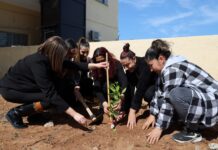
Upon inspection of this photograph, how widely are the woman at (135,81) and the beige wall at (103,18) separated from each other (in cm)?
921

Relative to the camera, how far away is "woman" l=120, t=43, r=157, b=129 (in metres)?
3.83

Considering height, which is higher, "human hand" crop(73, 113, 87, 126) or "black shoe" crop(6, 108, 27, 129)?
"human hand" crop(73, 113, 87, 126)

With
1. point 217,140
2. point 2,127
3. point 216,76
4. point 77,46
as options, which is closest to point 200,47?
point 216,76

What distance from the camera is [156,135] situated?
10.7 feet

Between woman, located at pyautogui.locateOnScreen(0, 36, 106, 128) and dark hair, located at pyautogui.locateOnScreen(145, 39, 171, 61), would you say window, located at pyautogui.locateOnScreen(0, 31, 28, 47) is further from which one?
dark hair, located at pyautogui.locateOnScreen(145, 39, 171, 61)

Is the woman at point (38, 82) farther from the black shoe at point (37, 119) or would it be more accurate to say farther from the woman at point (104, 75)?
the black shoe at point (37, 119)

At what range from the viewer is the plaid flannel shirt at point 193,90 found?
3.11 m

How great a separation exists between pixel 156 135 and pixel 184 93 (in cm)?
51

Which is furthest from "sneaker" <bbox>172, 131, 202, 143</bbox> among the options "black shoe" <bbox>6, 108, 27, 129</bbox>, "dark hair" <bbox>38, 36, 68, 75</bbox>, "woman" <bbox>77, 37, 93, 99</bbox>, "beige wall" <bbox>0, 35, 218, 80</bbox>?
"beige wall" <bbox>0, 35, 218, 80</bbox>

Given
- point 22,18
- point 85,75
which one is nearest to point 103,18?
point 22,18

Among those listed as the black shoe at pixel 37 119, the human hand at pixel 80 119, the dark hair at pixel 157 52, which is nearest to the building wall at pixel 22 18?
the black shoe at pixel 37 119

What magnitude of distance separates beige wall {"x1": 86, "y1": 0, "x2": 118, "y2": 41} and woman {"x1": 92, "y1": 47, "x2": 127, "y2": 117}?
9.25m

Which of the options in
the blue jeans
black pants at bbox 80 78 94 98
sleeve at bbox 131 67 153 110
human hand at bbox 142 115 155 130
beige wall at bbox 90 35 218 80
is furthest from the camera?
beige wall at bbox 90 35 218 80

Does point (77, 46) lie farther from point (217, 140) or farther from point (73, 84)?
point (217, 140)
